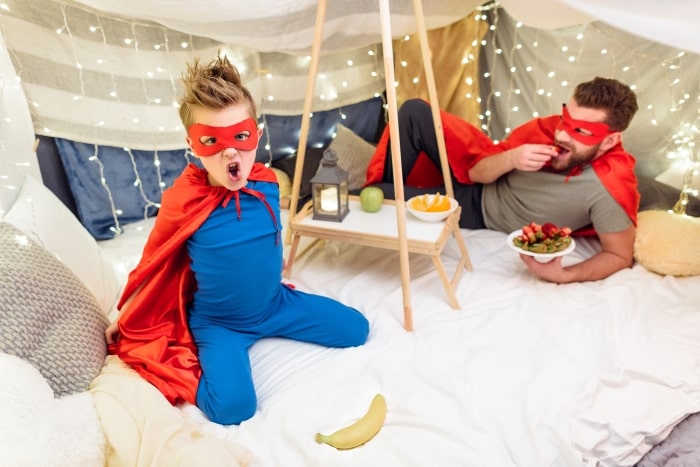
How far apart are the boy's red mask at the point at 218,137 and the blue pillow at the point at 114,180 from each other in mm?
819

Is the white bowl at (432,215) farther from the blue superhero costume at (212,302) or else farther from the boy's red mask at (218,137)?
the boy's red mask at (218,137)

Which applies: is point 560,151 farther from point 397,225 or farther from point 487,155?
point 397,225

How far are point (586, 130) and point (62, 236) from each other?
159cm

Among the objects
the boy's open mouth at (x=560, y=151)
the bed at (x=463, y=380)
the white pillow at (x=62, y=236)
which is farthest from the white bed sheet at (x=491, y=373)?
the boy's open mouth at (x=560, y=151)

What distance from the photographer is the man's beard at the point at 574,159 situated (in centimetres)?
166

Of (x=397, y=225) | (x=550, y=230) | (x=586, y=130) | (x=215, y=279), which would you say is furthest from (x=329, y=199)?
(x=586, y=130)

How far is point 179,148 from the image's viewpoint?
2057mm

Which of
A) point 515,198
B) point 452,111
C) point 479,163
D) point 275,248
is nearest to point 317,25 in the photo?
point 275,248

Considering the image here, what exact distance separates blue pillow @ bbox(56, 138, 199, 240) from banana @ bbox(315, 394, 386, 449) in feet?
4.07

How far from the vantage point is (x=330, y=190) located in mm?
1649

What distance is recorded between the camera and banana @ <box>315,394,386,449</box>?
1127 mm

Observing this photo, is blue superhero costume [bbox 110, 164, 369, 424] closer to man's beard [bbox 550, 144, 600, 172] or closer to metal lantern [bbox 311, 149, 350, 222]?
metal lantern [bbox 311, 149, 350, 222]

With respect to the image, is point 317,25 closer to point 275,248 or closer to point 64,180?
point 275,248

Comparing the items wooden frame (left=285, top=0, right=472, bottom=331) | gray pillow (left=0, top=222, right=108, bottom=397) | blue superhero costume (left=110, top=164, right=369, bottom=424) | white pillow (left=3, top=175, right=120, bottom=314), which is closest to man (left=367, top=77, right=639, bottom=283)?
wooden frame (left=285, top=0, right=472, bottom=331)
